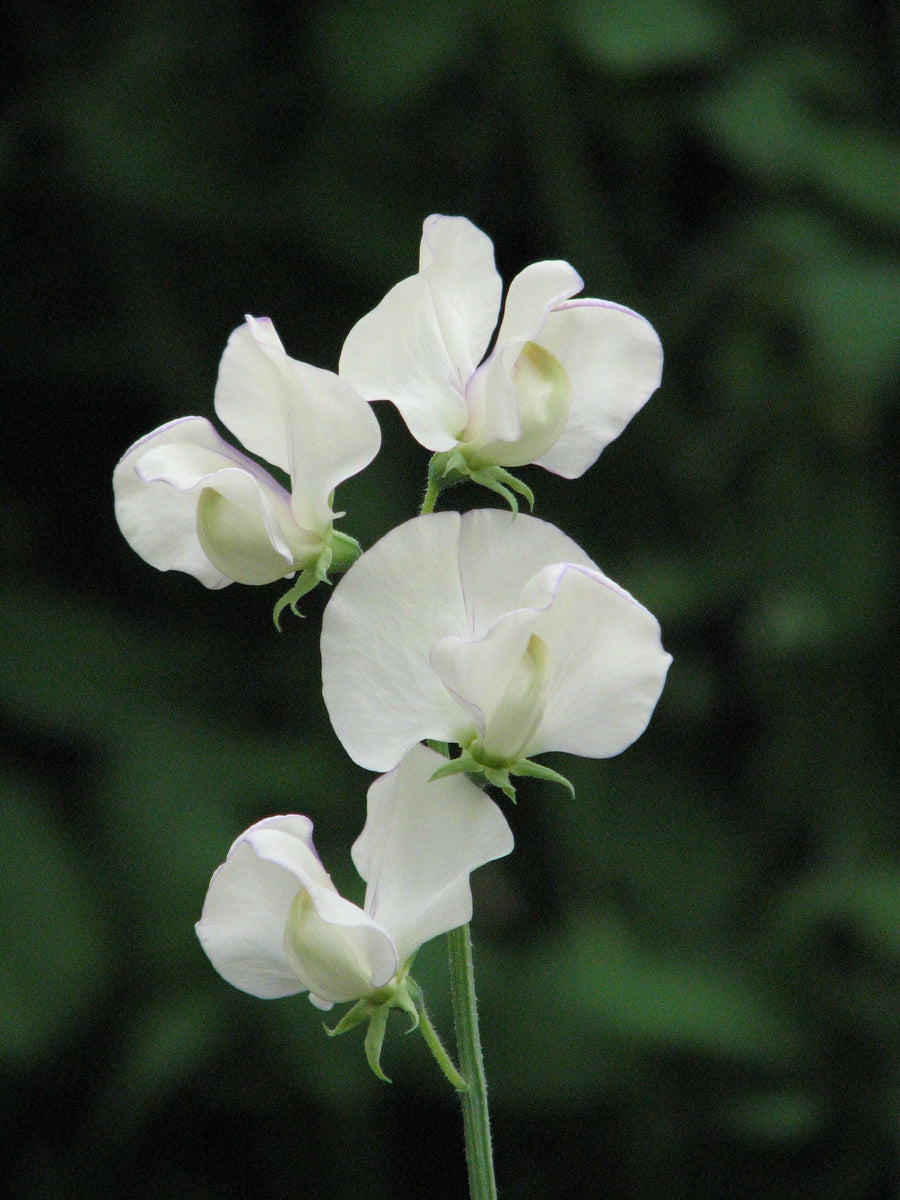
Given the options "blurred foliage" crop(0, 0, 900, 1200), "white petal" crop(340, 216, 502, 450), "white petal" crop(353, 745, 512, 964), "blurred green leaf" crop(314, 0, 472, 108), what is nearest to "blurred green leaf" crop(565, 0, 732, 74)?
"blurred foliage" crop(0, 0, 900, 1200)

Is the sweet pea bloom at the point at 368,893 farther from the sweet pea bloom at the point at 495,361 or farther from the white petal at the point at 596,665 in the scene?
the sweet pea bloom at the point at 495,361

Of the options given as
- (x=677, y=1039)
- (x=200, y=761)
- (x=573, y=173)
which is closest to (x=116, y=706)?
(x=200, y=761)

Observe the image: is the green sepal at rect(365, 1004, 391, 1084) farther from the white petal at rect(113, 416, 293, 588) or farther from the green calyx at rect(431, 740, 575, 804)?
the white petal at rect(113, 416, 293, 588)

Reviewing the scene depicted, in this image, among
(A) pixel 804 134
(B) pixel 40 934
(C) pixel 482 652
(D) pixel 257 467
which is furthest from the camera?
(A) pixel 804 134

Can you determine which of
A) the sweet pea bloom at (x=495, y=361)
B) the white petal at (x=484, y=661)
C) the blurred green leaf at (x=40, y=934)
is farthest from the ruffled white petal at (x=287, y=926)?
the blurred green leaf at (x=40, y=934)

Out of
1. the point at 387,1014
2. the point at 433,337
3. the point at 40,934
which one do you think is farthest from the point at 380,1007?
the point at 40,934

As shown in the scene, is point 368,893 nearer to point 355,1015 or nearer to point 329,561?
point 355,1015

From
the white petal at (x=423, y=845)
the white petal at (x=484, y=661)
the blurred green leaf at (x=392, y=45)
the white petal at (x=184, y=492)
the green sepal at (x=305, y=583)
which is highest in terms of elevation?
the blurred green leaf at (x=392, y=45)
